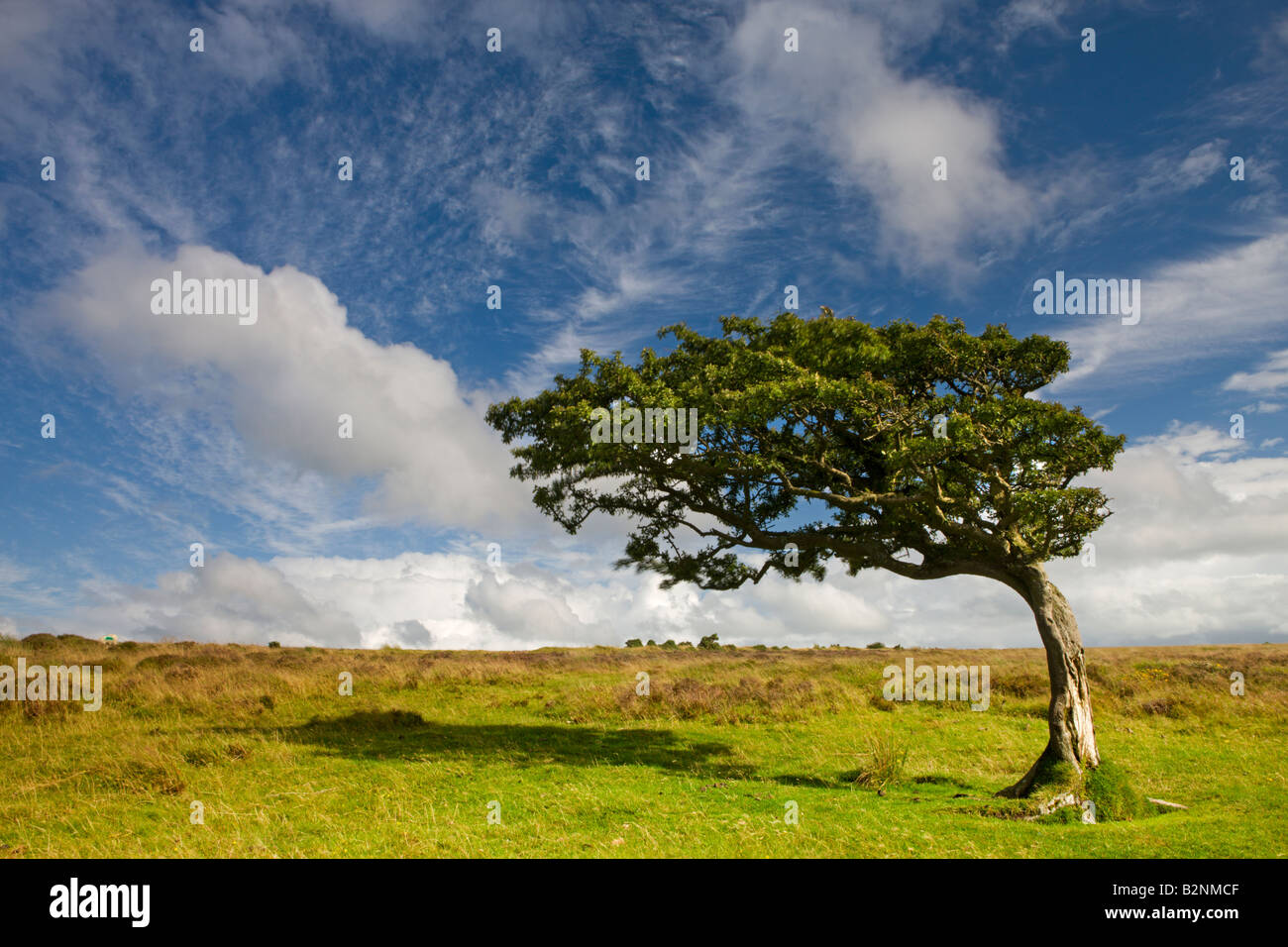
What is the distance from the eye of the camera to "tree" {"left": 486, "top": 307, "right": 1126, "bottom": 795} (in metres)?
14.7

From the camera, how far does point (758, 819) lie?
10.7 meters

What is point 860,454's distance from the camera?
17.9 meters

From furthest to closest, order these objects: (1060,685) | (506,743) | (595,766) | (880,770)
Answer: (506,743)
(595,766)
(880,770)
(1060,685)

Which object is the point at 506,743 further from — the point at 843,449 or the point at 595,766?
the point at 843,449

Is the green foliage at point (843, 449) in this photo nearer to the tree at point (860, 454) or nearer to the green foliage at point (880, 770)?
the tree at point (860, 454)

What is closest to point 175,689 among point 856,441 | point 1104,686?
point 856,441

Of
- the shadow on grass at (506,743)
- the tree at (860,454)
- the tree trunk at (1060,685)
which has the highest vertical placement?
the tree at (860,454)

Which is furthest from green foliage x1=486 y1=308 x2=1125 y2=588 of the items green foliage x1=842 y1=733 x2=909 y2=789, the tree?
green foliage x1=842 y1=733 x2=909 y2=789

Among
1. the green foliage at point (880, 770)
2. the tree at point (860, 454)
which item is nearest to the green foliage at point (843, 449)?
the tree at point (860, 454)

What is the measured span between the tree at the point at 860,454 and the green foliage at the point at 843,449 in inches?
1.8

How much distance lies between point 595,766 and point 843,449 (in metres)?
10.00

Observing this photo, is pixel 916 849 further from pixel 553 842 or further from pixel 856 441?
pixel 856 441

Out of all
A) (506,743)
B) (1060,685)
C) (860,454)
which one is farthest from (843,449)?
(506,743)

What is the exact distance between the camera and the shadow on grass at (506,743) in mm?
16141
